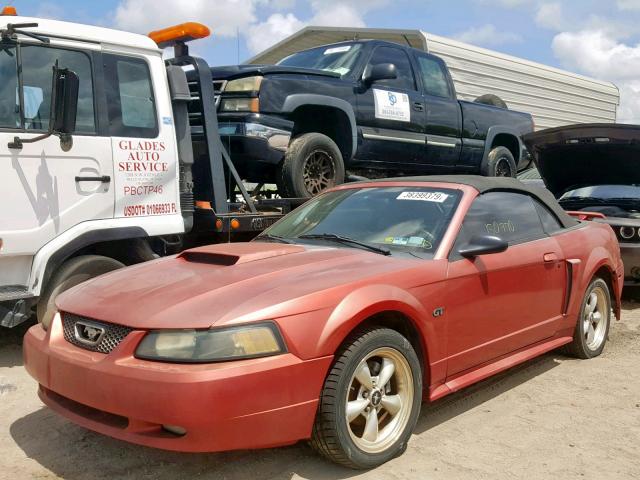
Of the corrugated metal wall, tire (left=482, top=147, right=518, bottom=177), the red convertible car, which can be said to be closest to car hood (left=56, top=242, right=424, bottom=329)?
the red convertible car

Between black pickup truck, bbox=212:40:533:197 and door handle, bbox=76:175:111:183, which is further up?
black pickup truck, bbox=212:40:533:197

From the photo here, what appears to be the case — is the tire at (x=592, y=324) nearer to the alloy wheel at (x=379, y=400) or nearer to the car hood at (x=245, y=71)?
the alloy wheel at (x=379, y=400)

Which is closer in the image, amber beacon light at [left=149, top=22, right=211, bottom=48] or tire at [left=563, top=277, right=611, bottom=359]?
tire at [left=563, top=277, right=611, bottom=359]

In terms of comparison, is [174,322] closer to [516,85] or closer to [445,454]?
[445,454]

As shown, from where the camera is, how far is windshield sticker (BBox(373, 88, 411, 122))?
7.15 metres

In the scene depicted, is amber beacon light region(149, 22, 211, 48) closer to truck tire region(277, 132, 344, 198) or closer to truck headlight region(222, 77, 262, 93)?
truck headlight region(222, 77, 262, 93)

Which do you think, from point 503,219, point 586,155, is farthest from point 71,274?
point 586,155

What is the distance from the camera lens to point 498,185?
176 inches

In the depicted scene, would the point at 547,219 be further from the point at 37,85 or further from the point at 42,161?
the point at 37,85

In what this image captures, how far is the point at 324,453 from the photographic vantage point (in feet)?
10.0

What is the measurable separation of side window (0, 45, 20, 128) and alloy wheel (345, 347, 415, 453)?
2976 millimetres

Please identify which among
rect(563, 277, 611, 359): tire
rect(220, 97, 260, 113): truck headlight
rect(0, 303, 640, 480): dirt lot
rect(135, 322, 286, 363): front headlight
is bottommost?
rect(0, 303, 640, 480): dirt lot

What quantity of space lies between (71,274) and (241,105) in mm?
2195

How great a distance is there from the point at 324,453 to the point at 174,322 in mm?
920
